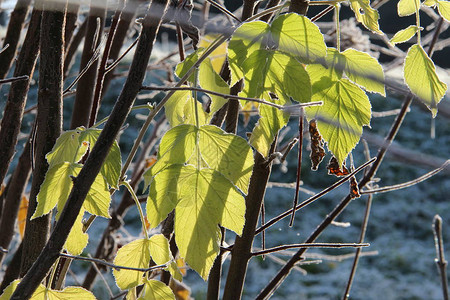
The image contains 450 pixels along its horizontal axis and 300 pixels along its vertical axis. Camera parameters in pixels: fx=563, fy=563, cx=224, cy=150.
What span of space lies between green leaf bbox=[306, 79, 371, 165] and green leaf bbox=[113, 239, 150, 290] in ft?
0.76

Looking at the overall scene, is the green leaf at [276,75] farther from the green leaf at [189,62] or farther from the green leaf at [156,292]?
the green leaf at [156,292]

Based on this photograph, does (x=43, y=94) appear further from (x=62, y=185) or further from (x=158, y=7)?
(x=158, y=7)

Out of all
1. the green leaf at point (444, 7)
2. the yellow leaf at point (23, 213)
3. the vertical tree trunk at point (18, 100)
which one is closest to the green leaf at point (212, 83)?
the green leaf at point (444, 7)

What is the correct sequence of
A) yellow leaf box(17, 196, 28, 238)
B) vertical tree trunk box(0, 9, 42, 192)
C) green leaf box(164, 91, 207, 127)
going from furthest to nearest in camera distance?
yellow leaf box(17, 196, 28, 238) → vertical tree trunk box(0, 9, 42, 192) → green leaf box(164, 91, 207, 127)

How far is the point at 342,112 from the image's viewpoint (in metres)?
0.56

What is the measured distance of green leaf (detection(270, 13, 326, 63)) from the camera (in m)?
0.52

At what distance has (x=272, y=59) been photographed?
0.53 m

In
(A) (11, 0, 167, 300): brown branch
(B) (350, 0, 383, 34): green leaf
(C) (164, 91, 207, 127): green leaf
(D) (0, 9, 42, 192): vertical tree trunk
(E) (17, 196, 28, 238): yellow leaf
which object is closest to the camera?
(A) (11, 0, 167, 300): brown branch

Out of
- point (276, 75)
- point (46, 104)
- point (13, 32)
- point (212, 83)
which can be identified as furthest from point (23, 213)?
point (276, 75)

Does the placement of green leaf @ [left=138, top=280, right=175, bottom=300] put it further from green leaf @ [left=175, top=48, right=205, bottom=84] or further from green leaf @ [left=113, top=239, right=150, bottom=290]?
green leaf @ [left=175, top=48, right=205, bottom=84]

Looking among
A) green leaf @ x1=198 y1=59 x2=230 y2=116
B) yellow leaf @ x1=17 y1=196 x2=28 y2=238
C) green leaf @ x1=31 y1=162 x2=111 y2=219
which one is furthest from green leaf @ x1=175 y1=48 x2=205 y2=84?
yellow leaf @ x1=17 y1=196 x2=28 y2=238

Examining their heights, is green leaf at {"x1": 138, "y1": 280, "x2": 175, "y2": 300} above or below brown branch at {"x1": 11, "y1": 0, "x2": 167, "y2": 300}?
below

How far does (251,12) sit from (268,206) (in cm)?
522

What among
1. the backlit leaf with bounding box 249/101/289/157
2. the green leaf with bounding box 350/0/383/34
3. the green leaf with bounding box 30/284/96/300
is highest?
the green leaf with bounding box 350/0/383/34
